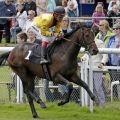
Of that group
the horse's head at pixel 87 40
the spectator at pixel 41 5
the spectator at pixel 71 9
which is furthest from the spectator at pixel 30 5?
the horse's head at pixel 87 40

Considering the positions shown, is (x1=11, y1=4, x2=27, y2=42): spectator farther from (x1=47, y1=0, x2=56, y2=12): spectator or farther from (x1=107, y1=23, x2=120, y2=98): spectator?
(x1=107, y1=23, x2=120, y2=98): spectator

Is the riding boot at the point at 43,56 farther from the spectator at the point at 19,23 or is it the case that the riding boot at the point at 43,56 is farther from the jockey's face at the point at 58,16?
the spectator at the point at 19,23

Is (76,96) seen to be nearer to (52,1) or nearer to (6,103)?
(6,103)

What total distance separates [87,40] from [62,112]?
1.61 metres

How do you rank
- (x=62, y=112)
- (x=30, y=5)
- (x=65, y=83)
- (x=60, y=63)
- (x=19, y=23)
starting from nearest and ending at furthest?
1. (x=65, y=83)
2. (x=60, y=63)
3. (x=62, y=112)
4. (x=19, y=23)
5. (x=30, y=5)

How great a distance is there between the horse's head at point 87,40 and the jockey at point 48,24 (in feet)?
1.61

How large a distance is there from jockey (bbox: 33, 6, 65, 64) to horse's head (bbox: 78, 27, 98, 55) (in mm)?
491

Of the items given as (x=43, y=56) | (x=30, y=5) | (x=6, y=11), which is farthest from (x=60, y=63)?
(x=6, y=11)

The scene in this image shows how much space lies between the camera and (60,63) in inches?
488

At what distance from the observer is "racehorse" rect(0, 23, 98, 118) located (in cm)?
1212

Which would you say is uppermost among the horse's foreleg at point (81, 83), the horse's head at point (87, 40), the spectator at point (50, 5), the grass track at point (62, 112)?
the horse's head at point (87, 40)

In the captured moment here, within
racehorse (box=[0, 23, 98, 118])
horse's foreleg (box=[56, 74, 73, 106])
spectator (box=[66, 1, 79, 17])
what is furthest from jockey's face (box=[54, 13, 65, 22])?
spectator (box=[66, 1, 79, 17])

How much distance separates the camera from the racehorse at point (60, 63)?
1212 cm

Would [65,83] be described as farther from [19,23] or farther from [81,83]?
[19,23]
